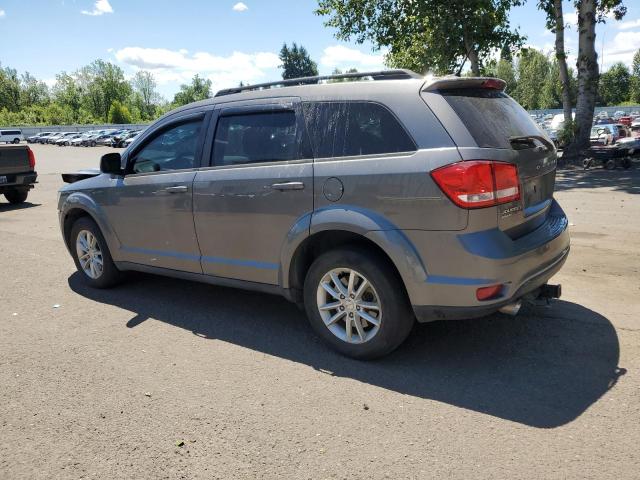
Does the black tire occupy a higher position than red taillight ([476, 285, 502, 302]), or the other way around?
red taillight ([476, 285, 502, 302])

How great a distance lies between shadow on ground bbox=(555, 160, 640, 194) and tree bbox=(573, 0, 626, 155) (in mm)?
2074

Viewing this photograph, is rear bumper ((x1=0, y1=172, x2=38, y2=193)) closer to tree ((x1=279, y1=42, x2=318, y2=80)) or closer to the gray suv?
the gray suv

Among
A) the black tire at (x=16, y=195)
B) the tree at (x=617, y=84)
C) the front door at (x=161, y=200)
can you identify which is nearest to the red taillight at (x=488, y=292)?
the front door at (x=161, y=200)

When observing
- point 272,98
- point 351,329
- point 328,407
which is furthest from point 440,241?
point 272,98

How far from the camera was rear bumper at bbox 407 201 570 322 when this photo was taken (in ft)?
10.8

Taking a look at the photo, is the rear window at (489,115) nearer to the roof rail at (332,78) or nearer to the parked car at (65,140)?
the roof rail at (332,78)

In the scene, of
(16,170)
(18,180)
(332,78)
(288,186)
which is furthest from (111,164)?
(16,170)

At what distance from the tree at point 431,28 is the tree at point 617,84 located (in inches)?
3323

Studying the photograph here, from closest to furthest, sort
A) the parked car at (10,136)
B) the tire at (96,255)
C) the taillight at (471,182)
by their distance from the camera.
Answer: the taillight at (471,182), the tire at (96,255), the parked car at (10,136)

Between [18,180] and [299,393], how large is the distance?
1201 centimetres

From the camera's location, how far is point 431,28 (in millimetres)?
21891

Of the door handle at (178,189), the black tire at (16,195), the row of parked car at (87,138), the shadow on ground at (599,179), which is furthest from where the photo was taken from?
the row of parked car at (87,138)

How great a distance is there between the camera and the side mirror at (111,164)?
5207mm

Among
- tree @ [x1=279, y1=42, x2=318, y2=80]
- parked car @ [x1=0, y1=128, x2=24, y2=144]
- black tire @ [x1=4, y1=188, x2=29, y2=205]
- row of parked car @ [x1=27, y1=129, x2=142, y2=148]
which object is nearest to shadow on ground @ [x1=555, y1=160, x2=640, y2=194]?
black tire @ [x1=4, y1=188, x2=29, y2=205]
